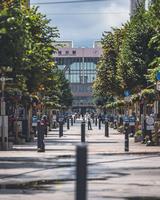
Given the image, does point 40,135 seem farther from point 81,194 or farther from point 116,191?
point 81,194

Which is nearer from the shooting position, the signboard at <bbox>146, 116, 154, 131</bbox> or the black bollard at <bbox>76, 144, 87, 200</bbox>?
the black bollard at <bbox>76, 144, 87, 200</bbox>

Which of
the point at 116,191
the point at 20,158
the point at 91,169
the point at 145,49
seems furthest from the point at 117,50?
the point at 116,191

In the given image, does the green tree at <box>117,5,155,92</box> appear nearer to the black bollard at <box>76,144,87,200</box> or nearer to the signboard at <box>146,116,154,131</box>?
the signboard at <box>146,116,154,131</box>

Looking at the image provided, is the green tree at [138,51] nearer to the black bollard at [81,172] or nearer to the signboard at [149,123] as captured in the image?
the signboard at [149,123]

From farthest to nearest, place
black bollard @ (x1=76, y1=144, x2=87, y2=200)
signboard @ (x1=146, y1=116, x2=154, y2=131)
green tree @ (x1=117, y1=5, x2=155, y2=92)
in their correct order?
green tree @ (x1=117, y1=5, x2=155, y2=92), signboard @ (x1=146, y1=116, x2=154, y2=131), black bollard @ (x1=76, y1=144, x2=87, y2=200)

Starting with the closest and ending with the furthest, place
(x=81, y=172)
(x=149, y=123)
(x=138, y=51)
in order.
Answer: (x=81, y=172), (x=149, y=123), (x=138, y=51)

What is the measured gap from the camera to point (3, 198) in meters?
12.0

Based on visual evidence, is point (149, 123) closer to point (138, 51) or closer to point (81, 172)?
point (138, 51)

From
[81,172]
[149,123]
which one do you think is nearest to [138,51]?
[149,123]

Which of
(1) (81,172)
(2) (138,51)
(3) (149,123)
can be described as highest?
(2) (138,51)

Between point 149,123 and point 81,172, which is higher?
point 149,123

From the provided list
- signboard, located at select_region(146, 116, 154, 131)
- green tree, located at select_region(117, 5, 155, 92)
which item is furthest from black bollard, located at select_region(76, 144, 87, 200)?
green tree, located at select_region(117, 5, 155, 92)

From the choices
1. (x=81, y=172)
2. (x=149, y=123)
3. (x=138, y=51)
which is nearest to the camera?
(x=81, y=172)

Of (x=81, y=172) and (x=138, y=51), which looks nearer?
(x=81, y=172)
